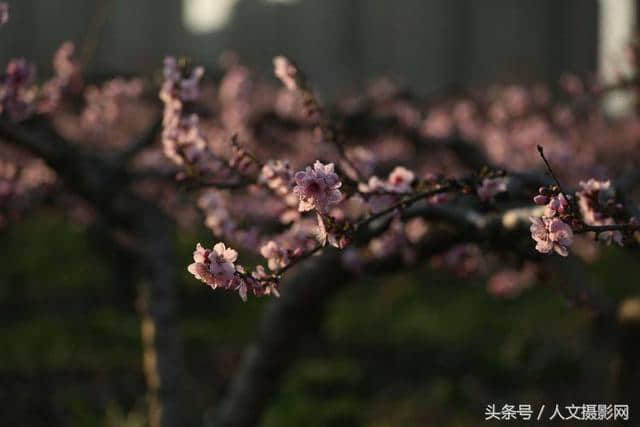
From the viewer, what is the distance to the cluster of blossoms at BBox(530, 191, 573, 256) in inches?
81.0

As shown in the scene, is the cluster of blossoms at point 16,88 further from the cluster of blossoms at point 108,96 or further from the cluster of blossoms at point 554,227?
the cluster of blossoms at point 554,227

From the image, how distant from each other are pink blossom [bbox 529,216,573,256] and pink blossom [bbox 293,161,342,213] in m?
0.53

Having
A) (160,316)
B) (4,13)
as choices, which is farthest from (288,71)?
(160,316)

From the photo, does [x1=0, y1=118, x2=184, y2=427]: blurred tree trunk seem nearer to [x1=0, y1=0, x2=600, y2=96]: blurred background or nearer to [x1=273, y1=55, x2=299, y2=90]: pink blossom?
[x1=273, y1=55, x2=299, y2=90]: pink blossom

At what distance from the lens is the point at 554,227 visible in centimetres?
206

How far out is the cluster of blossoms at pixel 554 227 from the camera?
2057mm

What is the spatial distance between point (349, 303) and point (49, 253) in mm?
5042

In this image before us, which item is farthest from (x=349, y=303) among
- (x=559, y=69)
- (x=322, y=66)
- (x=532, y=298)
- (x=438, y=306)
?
(x=322, y=66)

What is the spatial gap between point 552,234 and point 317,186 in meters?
0.64

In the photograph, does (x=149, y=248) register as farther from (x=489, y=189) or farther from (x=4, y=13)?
(x=489, y=189)

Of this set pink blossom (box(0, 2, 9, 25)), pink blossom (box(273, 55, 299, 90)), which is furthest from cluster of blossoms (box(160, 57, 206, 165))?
pink blossom (box(0, 2, 9, 25))

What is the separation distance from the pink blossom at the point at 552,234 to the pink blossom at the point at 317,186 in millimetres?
533

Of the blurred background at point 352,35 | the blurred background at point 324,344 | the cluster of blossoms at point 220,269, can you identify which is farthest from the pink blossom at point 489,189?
the blurred background at point 352,35

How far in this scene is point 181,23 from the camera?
4666 centimetres
